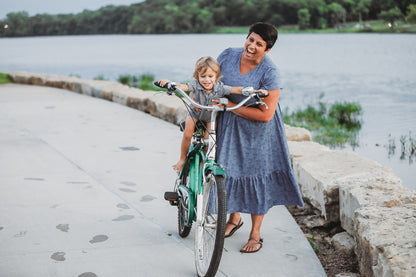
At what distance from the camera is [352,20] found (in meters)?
25.6

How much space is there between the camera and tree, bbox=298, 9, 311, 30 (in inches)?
1028

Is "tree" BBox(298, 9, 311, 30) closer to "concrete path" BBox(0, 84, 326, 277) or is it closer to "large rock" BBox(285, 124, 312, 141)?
"concrete path" BBox(0, 84, 326, 277)

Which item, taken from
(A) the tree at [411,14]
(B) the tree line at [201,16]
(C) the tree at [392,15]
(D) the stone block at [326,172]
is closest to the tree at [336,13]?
(B) the tree line at [201,16]

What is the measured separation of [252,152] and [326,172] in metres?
1.25

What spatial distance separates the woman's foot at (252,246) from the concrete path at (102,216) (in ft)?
0.14

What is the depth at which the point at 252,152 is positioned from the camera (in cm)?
336

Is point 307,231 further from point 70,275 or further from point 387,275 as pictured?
point 70,275

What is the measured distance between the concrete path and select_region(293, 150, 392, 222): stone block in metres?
0.30

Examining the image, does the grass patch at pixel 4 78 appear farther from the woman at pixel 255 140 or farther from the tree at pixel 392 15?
the tree at pixel 392 15

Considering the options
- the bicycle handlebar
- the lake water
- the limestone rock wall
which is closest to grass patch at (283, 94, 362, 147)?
the lake water

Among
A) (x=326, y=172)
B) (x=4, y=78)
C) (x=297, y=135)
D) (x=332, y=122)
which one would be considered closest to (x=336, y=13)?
(x=332, y=122)

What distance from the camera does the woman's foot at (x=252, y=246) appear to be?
350 centimetres

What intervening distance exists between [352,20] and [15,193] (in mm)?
23794

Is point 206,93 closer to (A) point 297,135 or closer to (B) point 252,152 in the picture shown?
(B) point 252,152
